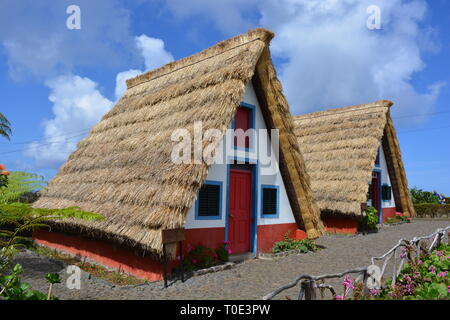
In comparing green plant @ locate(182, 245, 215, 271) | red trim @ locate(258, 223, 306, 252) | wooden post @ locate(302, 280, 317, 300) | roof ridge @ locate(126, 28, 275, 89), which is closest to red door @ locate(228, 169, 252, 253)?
red trim @ locate(258, 223, 306, 252)

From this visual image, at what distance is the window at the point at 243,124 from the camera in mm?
9666

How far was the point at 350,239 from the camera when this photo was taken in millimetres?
13711

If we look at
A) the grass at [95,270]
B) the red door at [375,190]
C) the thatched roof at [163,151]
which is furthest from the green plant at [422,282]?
the red door at [375,190]

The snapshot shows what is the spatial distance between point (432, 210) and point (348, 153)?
11.4 meters

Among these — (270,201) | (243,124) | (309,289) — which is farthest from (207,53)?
(309,289)

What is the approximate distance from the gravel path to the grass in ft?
1.12

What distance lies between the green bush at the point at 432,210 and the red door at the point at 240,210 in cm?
1877

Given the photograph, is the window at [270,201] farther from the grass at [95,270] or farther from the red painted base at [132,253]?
the grass at [95,270]

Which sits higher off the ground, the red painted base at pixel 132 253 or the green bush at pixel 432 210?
the green bush at pixel 432 210

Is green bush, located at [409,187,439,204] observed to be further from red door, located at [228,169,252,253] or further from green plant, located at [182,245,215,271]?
green plant, located at [182,245,215,271]

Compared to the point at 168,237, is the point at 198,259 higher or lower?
lower

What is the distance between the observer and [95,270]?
8523 millimetres

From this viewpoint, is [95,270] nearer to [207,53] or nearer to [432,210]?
[207,53]
